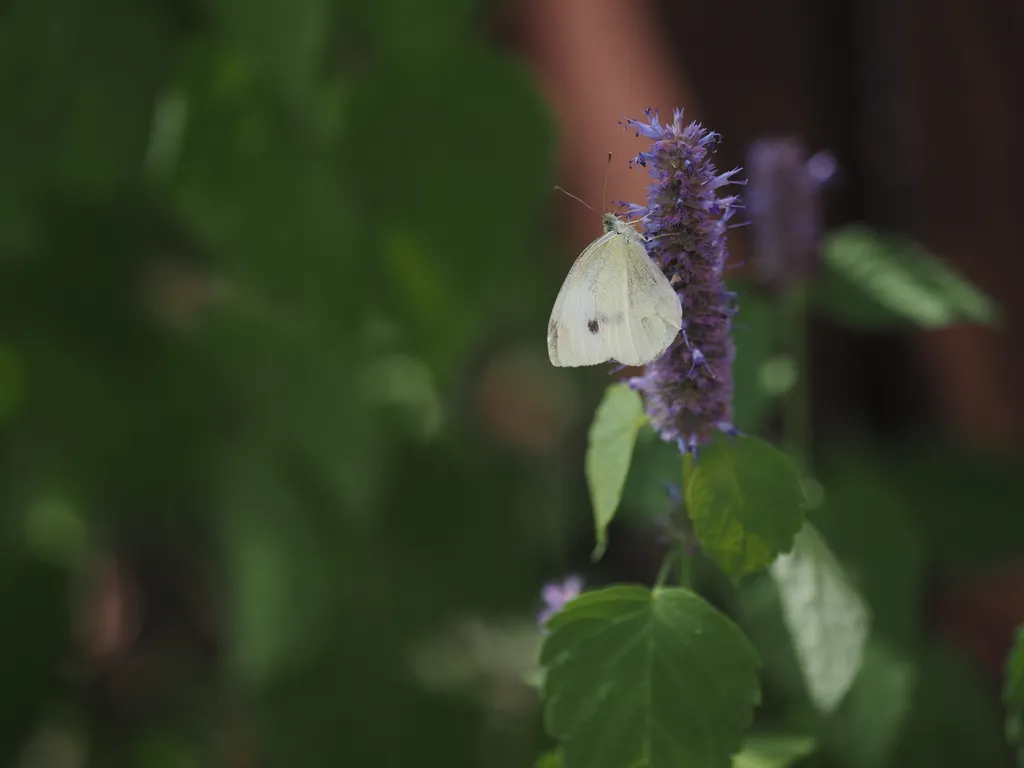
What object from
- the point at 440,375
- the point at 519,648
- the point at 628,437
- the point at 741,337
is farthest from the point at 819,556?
the point at 519,648

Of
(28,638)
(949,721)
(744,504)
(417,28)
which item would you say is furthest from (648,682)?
(28,638)

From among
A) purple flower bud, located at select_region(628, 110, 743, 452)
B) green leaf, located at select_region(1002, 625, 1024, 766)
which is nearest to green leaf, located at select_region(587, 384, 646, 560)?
purple flower bud, located at select_region(628, 110, 743, 452)

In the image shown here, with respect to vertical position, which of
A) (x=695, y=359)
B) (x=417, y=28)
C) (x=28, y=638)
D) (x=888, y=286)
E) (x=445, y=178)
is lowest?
(x=28, y=638)

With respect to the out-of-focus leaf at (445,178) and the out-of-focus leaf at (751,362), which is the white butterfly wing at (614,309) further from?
the out-of-focus leaf at (445,178)

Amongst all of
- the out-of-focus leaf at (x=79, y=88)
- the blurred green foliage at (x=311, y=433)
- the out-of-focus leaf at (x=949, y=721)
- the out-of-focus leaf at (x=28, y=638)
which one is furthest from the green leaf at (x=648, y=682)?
the out-of-focus leaf at (x=28, y=638)

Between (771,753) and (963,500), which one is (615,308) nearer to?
(771,753)

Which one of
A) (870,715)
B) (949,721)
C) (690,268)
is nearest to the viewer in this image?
(690,268)
